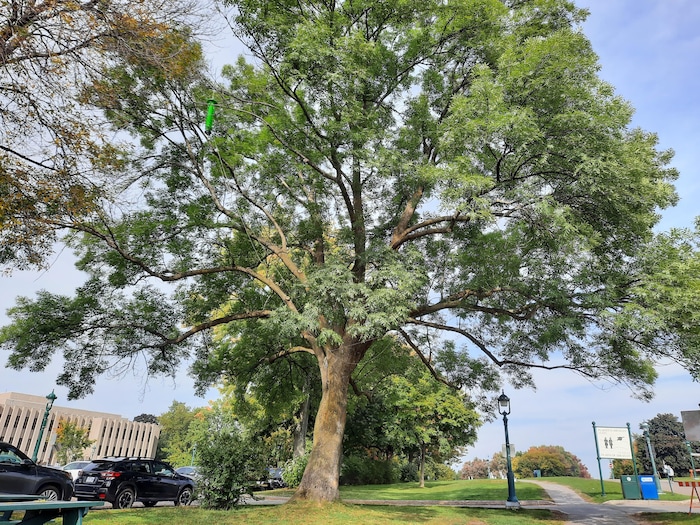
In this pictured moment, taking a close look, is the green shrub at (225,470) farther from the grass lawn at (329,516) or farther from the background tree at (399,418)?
the background tree at (399,418)

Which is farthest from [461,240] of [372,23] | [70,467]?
[70,467]

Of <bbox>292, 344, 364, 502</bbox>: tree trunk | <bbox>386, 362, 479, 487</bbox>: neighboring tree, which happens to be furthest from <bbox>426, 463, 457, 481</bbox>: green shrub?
<bbox>292, 344, 364, 502</bbox>: tree trunk

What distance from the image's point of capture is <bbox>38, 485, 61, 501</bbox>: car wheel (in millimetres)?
10512

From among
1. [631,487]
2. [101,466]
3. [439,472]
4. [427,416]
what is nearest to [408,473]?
[427,416]

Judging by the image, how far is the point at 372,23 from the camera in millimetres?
12359

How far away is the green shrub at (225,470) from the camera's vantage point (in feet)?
38.7

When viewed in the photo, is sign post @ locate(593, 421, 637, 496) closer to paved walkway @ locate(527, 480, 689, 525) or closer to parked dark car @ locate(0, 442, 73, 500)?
paved walkway @ locate(527, 480, 689, 525)

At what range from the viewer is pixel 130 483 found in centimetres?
1340

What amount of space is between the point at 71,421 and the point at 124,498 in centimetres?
6119

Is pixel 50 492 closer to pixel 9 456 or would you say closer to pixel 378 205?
pixel 9 456

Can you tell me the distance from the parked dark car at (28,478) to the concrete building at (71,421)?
5080 cm

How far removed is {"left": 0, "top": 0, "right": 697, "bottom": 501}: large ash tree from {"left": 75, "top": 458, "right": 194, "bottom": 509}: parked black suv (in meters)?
2.68

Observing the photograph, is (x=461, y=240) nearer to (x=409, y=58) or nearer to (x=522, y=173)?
(x=522, y=173)

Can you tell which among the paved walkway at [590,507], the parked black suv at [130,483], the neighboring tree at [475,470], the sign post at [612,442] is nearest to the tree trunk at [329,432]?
the paved walkway at [590,507]
